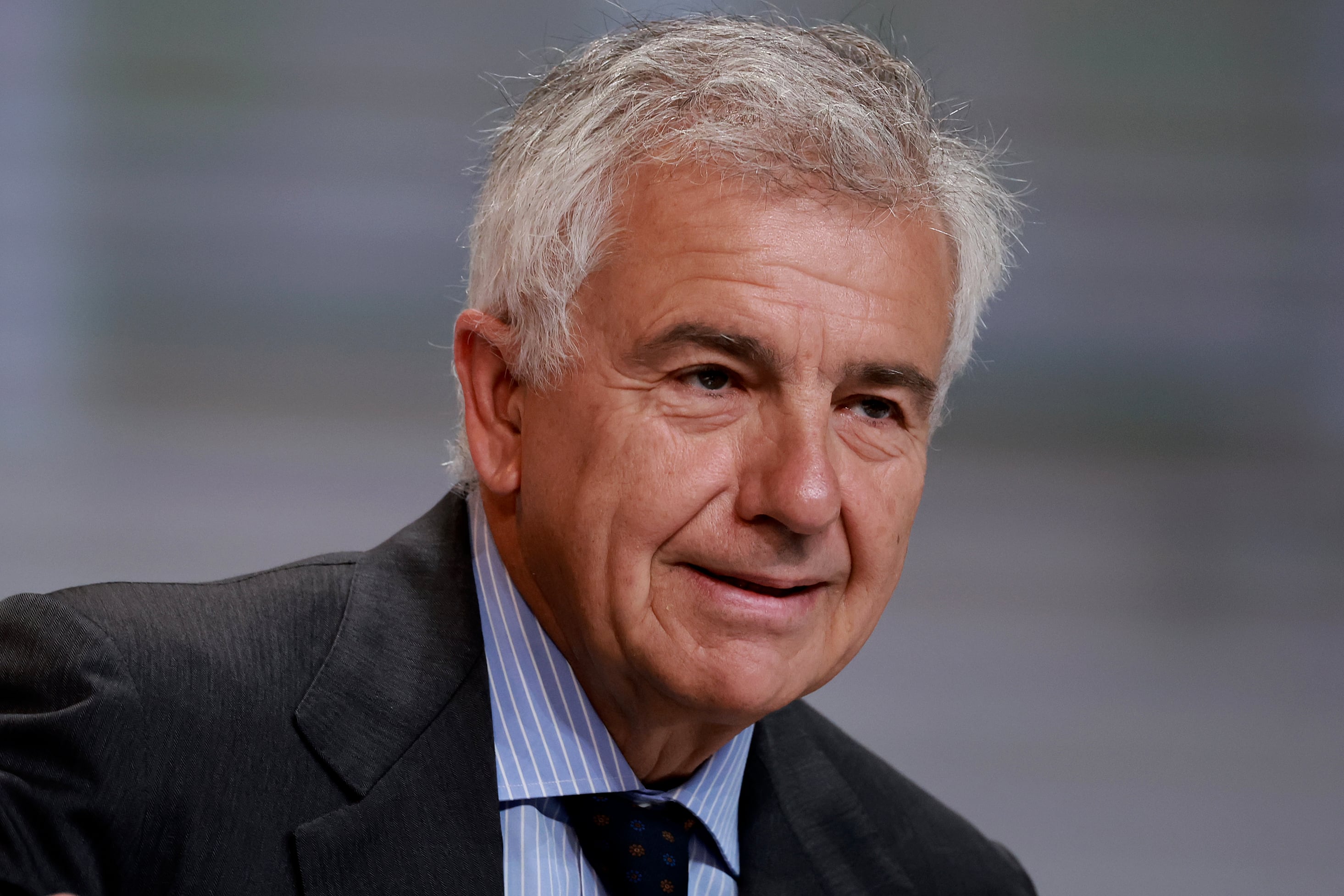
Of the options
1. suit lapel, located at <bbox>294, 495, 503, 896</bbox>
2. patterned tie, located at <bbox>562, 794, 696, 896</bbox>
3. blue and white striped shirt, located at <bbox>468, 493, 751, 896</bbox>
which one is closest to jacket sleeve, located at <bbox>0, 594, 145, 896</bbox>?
suit lapel, located at <bbox>294, 495, 503, 896</bbox>

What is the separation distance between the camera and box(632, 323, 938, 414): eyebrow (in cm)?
145

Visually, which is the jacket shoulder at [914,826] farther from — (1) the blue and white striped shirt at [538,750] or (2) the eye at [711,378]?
(2) the eye at [711,378]

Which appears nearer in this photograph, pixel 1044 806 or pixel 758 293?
pixel 758 293

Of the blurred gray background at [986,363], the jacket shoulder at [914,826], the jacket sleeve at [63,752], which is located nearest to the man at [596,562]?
the jacket sleeve at [63,752]

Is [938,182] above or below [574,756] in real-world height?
above

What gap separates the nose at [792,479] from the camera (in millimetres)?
1407

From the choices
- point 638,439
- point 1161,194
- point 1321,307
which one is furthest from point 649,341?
point 1321,307

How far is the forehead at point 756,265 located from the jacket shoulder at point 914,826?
700 millimetres

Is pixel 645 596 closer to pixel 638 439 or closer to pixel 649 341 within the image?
pixel 638 439

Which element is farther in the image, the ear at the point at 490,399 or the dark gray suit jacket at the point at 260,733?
the ear at the point at 490,399

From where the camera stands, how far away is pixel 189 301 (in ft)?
10.6

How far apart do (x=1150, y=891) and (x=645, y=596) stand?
2492 mm

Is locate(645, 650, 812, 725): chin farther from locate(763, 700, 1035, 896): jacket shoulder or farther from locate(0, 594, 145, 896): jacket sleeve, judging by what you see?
locate(0, 594, 145, 896): jacket sleeve

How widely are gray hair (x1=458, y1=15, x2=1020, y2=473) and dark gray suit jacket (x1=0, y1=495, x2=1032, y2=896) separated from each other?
35 cm
